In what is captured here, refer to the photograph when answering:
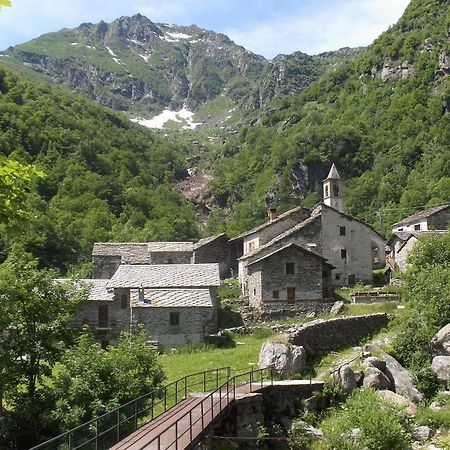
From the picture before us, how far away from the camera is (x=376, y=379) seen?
81.9 ft

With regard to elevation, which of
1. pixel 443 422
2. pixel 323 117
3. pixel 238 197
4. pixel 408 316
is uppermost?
pixel 323 117

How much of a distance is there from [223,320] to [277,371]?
1426cm

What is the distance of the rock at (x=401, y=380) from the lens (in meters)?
25.5

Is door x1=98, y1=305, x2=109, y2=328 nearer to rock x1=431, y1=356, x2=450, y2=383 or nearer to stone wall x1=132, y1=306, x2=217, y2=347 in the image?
stone wall x1=132, y1=306, x2=217, y2=347

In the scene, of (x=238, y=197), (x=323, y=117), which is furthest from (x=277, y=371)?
(x=323, y=117)

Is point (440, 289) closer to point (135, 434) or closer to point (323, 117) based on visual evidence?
point (135, 434)

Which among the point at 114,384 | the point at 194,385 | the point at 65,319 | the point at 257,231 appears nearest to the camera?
the point at 114,384

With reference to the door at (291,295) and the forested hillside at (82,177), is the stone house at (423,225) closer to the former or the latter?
the door at (291,295)

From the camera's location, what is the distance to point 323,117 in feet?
481

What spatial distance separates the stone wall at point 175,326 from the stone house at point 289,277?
6416mm

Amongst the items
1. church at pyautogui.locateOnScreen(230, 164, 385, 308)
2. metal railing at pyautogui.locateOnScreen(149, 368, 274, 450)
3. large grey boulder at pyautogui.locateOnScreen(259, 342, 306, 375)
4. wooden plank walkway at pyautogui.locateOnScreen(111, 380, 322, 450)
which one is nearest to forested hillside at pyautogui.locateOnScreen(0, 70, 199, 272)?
church at pyautogui.locateOnScreen(230, 164, 385, 308)

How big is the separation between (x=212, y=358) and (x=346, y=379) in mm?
8612

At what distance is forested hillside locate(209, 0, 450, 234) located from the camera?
10594 cm

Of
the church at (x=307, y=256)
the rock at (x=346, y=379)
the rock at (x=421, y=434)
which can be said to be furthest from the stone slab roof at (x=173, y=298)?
the rock at (x=421, y=434)
